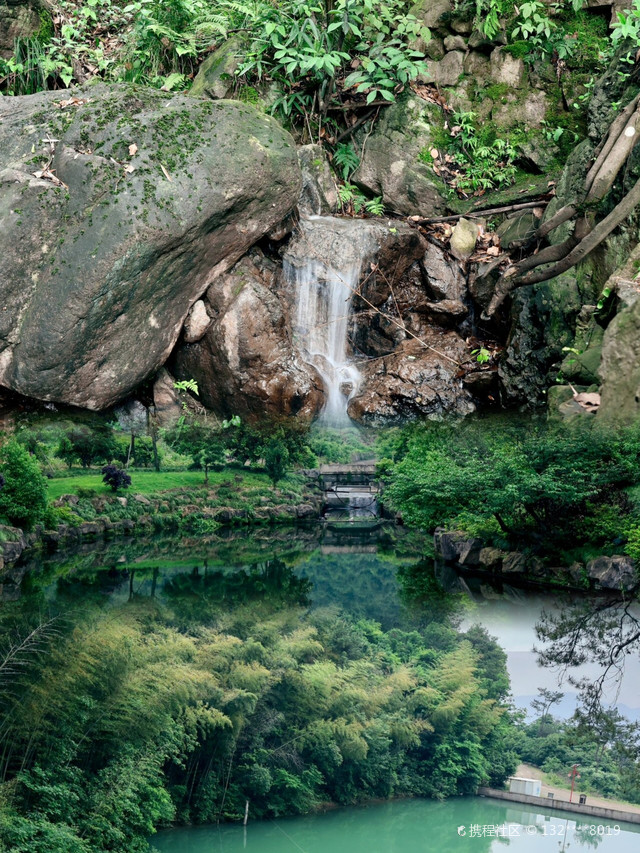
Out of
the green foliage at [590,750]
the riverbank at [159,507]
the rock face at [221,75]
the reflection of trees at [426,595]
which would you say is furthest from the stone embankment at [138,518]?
the rock face at [221,75]

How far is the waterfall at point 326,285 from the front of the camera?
5.85 metres

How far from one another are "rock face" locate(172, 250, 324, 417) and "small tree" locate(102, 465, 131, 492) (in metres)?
0.66

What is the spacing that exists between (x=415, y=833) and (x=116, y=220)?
3.89 meters

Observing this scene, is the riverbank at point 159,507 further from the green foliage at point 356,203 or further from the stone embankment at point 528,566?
the green foliage at point 356,203

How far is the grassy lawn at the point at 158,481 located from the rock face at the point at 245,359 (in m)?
0.39

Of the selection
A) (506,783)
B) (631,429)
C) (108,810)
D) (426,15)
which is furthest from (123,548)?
(426,15)

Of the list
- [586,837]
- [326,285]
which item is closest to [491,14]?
[326,285]

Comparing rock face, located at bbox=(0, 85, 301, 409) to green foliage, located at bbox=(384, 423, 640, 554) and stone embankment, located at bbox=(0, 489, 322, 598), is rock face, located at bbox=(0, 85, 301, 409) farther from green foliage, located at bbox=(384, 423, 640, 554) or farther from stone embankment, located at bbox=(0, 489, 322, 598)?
green foliage, located at bbox=(384, 423, 640, 554)

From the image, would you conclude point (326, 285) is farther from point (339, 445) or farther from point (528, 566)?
point (528, 566)

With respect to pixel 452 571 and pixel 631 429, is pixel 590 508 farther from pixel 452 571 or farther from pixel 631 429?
pixel 452 571

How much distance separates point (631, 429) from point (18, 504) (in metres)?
3.56

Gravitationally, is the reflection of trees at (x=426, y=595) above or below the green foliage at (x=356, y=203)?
below

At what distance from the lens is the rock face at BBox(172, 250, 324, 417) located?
17.8 ft

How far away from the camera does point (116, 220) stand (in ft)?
16.5
